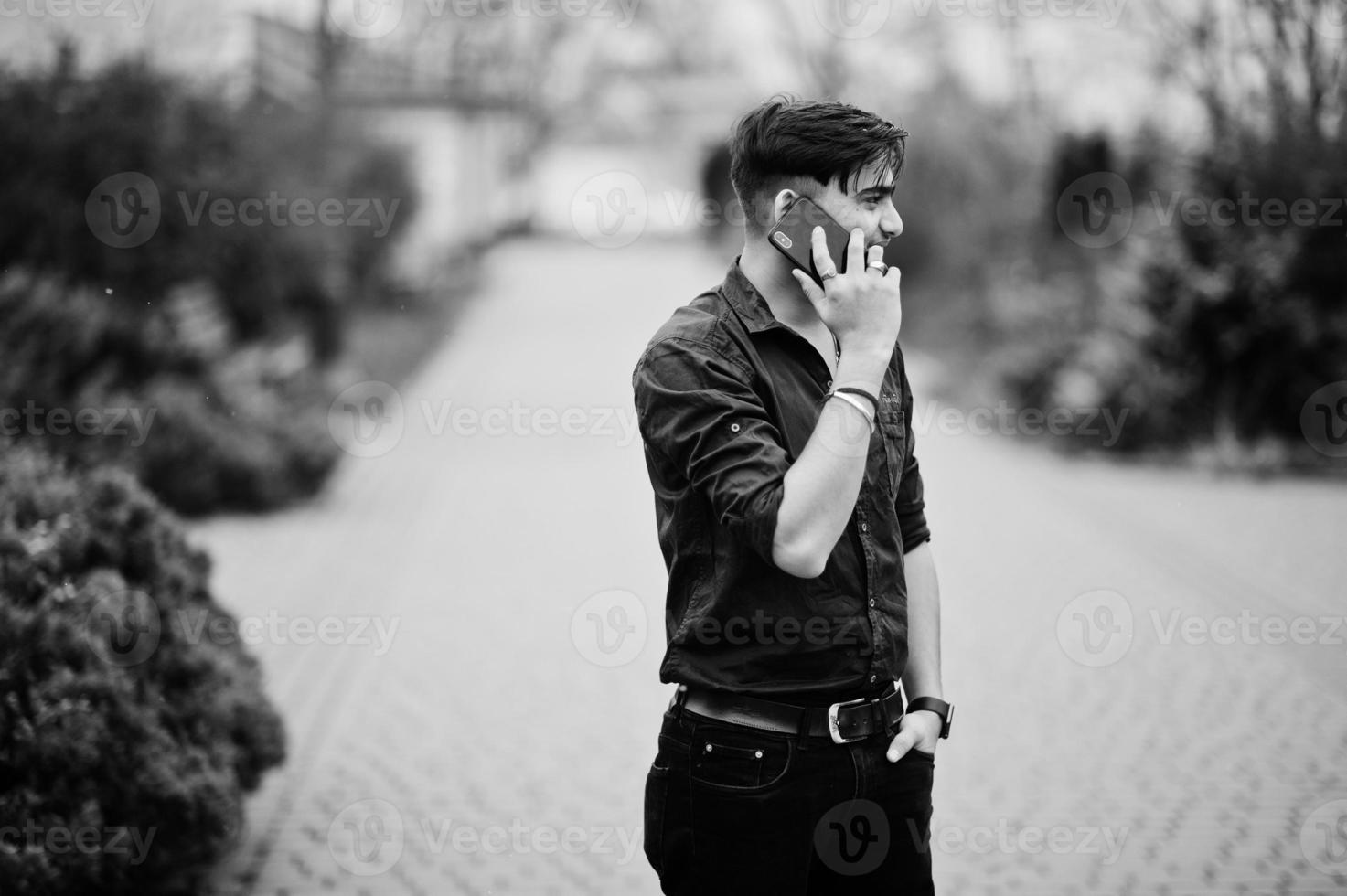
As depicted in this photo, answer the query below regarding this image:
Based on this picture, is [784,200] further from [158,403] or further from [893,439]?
[158,403]

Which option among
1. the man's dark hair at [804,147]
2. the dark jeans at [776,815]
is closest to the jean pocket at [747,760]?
the dark jeans at [776,815]

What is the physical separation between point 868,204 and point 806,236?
0.54ft

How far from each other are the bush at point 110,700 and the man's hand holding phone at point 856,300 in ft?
8.82

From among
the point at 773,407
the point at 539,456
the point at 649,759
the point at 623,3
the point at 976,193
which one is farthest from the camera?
the point at 623,3

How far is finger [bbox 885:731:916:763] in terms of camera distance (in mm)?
2527

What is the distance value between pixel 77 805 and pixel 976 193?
18.4 m

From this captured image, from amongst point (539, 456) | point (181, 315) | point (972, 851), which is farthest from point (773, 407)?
point (539, 456)

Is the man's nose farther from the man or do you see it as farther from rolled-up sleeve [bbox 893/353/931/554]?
rolled-up sleeve [bbox 893/353/931/554]

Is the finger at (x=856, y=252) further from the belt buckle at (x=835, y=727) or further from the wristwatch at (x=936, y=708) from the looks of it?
the wristwatch at (x=936, y=708)

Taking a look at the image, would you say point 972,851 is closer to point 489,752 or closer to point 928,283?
point 489,752

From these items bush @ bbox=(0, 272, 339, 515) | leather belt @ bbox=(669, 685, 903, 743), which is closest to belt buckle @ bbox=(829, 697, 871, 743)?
leather belt @ bbox=(669, 685, 903, 743)

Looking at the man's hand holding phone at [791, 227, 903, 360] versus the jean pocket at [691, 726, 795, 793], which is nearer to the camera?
the man's hand holding phone at [791, 227, 903, 360]

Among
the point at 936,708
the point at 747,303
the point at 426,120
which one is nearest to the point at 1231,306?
the point at 936,708

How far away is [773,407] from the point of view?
7.93 feet
